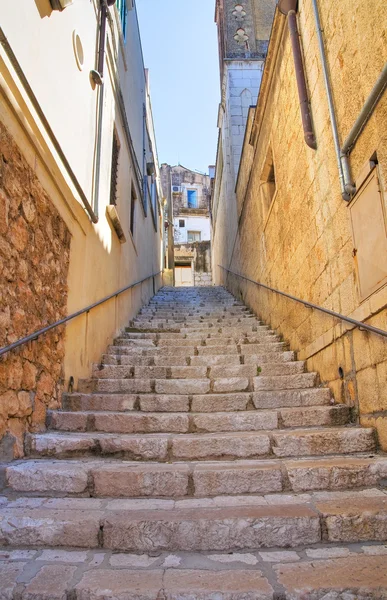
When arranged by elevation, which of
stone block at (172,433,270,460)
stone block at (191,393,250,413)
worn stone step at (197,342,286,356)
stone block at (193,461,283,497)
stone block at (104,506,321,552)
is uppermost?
worn stone step at (197,342,286,356)

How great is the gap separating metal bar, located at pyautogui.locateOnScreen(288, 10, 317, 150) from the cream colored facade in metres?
0.05

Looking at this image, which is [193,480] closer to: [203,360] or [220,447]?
[220,447]

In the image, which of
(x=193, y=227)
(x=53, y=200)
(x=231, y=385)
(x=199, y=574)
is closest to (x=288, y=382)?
(x=231, y=385)

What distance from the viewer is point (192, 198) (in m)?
33.5

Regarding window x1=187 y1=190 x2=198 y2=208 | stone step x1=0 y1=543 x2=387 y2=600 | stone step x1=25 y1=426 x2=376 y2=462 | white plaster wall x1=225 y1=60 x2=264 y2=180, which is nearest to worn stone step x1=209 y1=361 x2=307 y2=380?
stone step x1=25 y1=426 x2=376 y2=462

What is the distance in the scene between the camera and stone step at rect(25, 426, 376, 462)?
2.56 meters

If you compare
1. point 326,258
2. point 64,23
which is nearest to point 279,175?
point 326,258

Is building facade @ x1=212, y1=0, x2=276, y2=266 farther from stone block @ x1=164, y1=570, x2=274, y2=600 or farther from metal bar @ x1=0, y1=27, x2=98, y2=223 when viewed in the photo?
stone block @ x1=164, y1=570, x2=274, y2=600

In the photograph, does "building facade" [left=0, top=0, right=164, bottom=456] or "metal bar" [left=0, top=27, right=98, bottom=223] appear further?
"building facade" [left=0, top=0, right=164, bottom=456]

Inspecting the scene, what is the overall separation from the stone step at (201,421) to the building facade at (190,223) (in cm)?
1831

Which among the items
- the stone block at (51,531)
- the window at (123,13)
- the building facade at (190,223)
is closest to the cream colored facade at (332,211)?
the stone block at (51,531)

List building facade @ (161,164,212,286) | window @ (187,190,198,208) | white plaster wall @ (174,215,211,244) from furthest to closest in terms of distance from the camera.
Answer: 1. window @ (187,190,198,208)
2. white plaster wall @ (174,215,211,244)
3. building facade @ (161,164,212,286)

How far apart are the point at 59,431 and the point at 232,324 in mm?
3597

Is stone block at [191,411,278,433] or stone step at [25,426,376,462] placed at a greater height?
stone block at [191,411,278,433]
